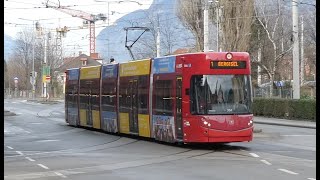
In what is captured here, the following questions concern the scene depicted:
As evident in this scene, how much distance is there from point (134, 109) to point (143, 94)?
32.2 inches

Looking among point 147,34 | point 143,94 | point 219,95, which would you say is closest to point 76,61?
point 147,34

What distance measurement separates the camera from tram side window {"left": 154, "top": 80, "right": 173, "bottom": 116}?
17.5 metres

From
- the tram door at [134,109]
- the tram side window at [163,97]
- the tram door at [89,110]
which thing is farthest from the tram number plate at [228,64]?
the tram door at [89,110]

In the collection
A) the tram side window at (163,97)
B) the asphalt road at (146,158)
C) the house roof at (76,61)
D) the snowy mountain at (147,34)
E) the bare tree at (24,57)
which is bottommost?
the asphalt road at (146,158)

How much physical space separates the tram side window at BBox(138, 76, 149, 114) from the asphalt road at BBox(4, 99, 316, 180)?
43.7 inches

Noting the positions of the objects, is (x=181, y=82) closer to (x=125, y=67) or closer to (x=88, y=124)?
(x=125, y=67)

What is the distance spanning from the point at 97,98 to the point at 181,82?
24.5 feet

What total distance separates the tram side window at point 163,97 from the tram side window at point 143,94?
2.28ft

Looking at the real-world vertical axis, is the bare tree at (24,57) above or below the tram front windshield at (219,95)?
above

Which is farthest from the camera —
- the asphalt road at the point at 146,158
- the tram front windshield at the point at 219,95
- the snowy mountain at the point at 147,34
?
the snowy mountain at the point at 147,34

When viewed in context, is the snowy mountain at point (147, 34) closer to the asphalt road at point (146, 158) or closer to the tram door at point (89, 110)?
the tram door at point (89, 110)

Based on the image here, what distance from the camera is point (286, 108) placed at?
3541 centimetres

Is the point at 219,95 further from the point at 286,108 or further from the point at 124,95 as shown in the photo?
the point at 286,108

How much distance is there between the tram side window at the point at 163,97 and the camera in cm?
1748
